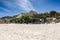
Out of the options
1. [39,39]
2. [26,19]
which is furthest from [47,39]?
[26,19]

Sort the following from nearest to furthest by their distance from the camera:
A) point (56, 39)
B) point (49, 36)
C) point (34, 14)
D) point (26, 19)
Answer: point (56, 39) < point (49, 36) < point (26, 19) < point (34, 14)

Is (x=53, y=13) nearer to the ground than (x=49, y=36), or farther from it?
farther from it

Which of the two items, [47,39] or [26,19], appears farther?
[26,19]

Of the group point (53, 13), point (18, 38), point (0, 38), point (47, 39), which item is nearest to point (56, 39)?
point (47, 39)

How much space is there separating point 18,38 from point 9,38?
0.48 metres

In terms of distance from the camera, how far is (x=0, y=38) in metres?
7.51

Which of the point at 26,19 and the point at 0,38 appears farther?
the point at 26,19

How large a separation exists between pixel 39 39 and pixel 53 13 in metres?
25.8

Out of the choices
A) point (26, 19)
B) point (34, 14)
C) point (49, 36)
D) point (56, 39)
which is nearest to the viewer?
point (56, 39)

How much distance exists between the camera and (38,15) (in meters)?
31.6

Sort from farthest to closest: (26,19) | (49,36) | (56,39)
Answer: (26,19), (49,36), (56,39)

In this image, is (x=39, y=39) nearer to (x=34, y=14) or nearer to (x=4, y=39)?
(x=4, y=39)

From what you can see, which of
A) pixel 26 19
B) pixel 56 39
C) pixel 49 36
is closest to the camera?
pixel 56 39

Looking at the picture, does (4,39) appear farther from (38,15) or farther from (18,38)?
(38,15)
